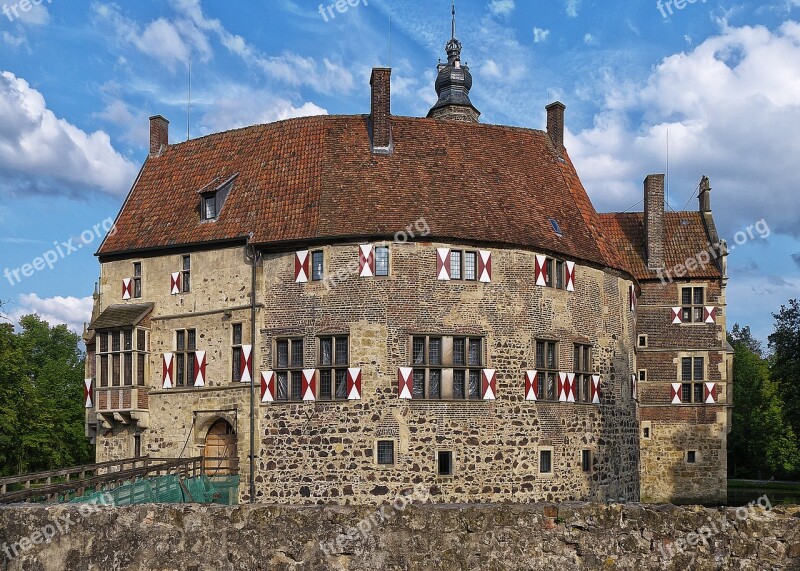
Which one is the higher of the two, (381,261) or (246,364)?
(381,261)

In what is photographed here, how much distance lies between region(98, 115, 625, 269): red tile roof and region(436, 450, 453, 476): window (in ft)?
18.6

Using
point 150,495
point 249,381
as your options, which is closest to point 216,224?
point 249,381

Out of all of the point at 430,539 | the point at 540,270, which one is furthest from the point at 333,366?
the point at 430,539

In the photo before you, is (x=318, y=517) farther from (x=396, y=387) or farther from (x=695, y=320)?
(x=695, y=320)

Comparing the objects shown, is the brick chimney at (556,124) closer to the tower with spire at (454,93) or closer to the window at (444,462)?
the window at (444,462)

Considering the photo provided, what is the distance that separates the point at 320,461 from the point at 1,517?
14.8 metres

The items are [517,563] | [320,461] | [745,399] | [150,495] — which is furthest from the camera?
[745,399]

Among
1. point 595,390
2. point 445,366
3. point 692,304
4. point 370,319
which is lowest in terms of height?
point 595,390

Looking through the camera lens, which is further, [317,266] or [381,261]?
[317,266]

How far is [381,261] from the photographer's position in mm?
23453

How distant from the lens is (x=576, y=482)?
24.7 meters

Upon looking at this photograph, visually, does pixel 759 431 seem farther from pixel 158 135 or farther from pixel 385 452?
pixel 158 135

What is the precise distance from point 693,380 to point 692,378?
0.25ft

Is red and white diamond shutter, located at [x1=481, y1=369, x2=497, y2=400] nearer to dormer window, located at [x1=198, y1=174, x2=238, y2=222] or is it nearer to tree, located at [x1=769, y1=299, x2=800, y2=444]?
dormer window, located at [x1=198, y1=174, x2=238, y2=222]
